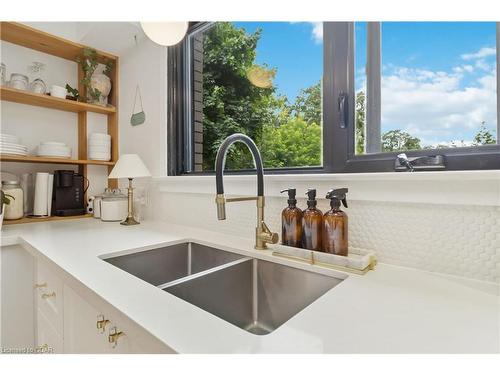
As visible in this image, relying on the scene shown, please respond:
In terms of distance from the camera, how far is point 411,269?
33.0 inches

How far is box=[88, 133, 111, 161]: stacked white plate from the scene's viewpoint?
6.54 feet

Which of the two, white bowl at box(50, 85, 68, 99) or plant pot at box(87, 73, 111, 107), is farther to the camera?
plant pot at box(87, 73, 111, 107)

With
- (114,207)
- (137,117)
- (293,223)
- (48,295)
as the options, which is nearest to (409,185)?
(293,223)

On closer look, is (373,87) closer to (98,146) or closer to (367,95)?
(367,95)

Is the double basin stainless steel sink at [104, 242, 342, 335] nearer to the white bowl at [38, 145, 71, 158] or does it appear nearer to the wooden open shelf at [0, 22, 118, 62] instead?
the white bowl at [38, 145, 71, 158]

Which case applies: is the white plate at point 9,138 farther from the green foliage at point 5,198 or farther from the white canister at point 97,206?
the white canister at point 97,206

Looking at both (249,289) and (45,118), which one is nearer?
(249,289)

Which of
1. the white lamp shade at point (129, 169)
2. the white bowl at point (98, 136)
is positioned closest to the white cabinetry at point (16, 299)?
the white lamp shade at point (129, 169)

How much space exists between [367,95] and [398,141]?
219 millimetres

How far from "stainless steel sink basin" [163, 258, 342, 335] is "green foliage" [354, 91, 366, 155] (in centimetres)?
52

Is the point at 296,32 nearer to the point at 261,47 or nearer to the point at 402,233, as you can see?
the point at 261,47

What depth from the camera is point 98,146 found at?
2002 mm

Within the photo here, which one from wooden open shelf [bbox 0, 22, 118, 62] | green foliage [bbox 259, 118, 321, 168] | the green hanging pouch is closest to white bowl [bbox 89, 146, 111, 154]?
the green hanging pouch
